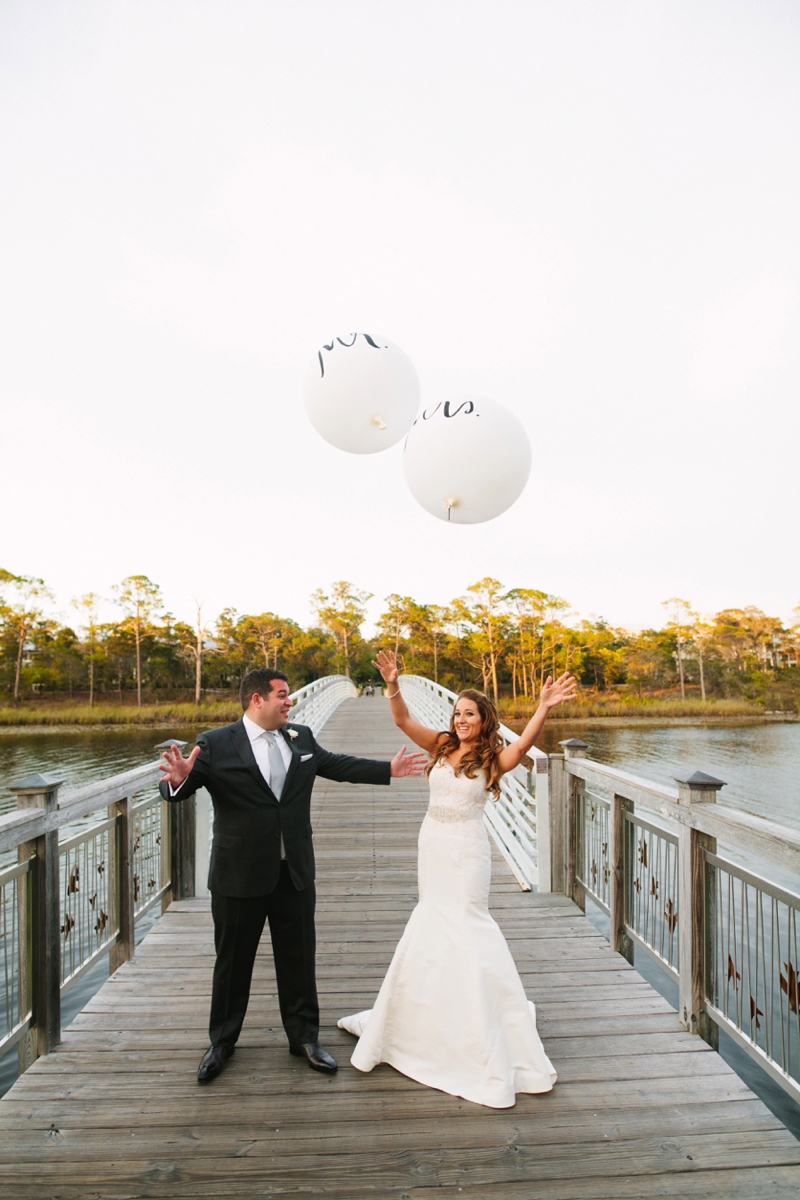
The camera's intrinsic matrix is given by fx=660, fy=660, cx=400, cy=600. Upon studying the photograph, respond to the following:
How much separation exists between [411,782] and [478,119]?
8.24 m

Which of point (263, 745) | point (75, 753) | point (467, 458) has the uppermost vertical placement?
point (467, 458)

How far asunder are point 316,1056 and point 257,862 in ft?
2.55

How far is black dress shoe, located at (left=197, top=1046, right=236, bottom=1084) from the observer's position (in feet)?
8.07

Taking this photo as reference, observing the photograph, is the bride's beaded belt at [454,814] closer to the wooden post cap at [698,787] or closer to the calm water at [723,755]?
the wooden post cap at [698,787]

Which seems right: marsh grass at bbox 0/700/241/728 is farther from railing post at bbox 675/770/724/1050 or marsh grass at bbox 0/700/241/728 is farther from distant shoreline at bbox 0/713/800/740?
railing post at bbox 675/770/724/1050

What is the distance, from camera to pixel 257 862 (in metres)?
2.54

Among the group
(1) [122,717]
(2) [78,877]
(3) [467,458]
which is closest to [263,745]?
(2) [78,877]

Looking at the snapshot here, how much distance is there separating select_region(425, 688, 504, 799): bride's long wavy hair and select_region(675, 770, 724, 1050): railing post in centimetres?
82

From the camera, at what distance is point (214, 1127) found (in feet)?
7.16

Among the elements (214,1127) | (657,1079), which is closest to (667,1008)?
(657,1079)

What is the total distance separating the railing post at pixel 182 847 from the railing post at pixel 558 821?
2572 millimetres

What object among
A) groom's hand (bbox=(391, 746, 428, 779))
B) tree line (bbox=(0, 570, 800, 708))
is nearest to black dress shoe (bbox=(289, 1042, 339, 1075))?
groom's hand (bbox=(391, 746, 428, 779))

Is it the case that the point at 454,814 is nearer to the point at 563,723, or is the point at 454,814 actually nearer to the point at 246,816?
the point at 246,816

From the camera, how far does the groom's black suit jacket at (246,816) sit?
254 cm
